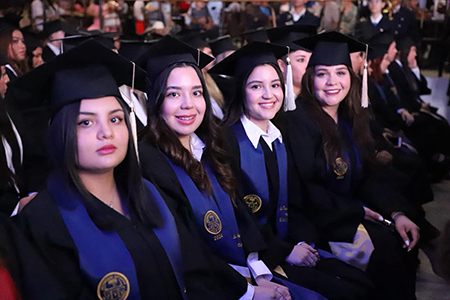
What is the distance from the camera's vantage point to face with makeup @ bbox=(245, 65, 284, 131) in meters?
2.43

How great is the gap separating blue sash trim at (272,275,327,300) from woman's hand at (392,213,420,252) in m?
0.89

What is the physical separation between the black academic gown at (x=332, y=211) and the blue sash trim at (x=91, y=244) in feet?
4.26

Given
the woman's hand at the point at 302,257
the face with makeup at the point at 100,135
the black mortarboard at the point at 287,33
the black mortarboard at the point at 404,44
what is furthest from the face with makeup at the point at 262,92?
the black mortarboard at the point at 404,44

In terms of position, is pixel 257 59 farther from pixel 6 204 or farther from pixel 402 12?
pixel 402 12

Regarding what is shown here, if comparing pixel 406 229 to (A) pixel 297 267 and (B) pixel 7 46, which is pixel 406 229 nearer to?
(A) pixel 297 267

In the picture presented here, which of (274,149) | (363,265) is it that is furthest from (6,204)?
(363,265)

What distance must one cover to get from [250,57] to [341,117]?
3.07 feet

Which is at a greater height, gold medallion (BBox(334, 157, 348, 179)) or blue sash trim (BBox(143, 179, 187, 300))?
blue sash trim (BBox(143, 179, 187, 300))

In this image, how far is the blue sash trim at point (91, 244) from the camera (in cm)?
151

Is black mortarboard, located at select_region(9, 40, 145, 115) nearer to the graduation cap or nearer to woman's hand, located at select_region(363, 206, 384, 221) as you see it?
the graduation cap

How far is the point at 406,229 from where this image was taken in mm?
2846

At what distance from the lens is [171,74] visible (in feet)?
6.76

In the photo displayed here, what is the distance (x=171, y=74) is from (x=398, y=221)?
5.62 ft

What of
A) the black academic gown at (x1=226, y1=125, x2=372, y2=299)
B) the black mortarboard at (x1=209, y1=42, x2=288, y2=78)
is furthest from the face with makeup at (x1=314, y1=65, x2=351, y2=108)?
the black academic gown at (x1=226, y1=125, x2=372, y2=299)
